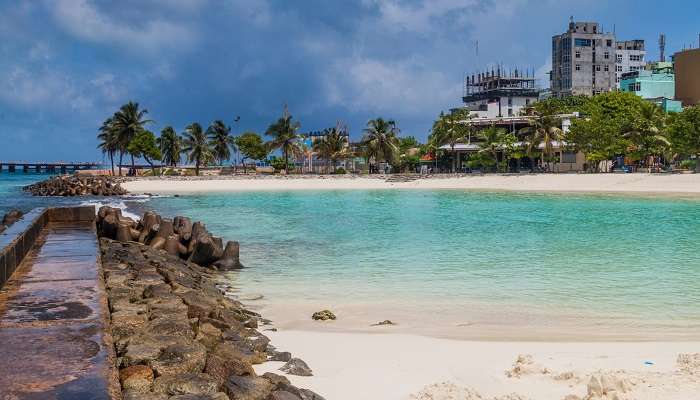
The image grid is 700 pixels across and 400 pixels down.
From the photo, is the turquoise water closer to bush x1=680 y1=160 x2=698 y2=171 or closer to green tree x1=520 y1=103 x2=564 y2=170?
bush x1=680 y1=160 x2=698 y2=171

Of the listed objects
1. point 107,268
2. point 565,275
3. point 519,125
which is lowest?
point 565,275

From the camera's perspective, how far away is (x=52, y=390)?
179 inches

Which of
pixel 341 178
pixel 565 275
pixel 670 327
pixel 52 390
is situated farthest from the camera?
pixel 341 178

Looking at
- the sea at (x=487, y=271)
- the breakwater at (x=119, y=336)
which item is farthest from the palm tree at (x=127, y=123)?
the breakwater at (x=119, y=336)

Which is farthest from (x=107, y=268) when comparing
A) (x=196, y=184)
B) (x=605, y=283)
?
(x=196, y=184)

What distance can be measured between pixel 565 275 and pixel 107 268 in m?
10.1

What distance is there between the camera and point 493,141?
78.7m

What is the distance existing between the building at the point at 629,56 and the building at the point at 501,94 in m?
28.4

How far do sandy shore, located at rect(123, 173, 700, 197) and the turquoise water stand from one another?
2262 centimetres

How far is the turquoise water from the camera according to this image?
12.6 meters

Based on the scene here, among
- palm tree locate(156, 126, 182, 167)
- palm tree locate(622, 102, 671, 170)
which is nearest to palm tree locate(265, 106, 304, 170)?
palm tree locate(156, 126, 182, 167)

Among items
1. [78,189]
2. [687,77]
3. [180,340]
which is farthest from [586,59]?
[180,340]

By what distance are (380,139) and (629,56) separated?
349ft

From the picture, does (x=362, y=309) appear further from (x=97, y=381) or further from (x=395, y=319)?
(x=97, y=381)
